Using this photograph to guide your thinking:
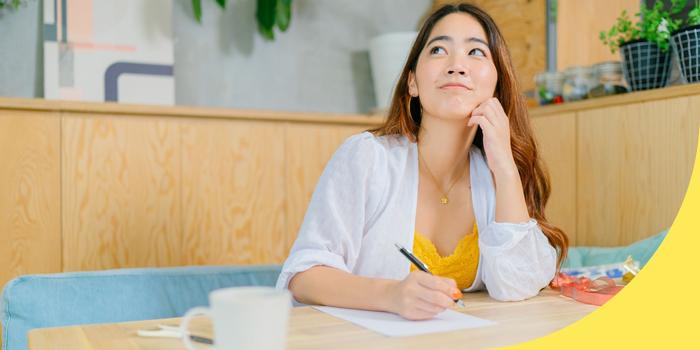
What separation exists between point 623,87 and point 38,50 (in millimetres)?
2402

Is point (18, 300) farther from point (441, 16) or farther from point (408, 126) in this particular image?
point (441, 16)

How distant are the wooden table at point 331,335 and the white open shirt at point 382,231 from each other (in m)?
0.22

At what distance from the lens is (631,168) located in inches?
84.9

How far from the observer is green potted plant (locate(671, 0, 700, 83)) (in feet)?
6.38

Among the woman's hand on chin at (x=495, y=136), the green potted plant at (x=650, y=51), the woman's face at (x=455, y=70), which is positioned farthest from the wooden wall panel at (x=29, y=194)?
the green potted plant at (x=650, y=51)

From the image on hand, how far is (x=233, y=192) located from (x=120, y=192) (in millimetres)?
446

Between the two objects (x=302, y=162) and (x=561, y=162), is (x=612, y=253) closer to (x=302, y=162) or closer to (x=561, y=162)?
(x=561, y=162)

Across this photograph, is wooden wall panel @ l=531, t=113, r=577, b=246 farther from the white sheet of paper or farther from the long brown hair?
the white sheet of paper

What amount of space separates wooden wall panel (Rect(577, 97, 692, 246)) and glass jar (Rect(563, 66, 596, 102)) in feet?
0.42

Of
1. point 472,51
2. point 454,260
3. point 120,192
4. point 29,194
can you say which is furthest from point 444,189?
point 29,194

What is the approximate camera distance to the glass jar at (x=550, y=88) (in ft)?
8.46

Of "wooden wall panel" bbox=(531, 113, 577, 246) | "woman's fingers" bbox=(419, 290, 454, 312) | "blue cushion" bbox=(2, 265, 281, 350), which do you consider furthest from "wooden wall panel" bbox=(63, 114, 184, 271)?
"woman's fingers" bbox=(419, 290, 454, 312)

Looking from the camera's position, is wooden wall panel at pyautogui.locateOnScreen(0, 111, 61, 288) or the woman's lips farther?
wooden wall panel at pyautogui.locateOnScreen(0, 111, 61, 288)

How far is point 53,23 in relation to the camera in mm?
2803
